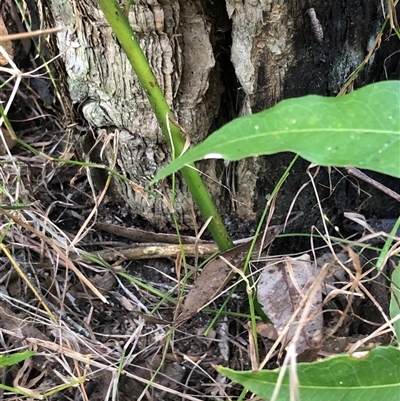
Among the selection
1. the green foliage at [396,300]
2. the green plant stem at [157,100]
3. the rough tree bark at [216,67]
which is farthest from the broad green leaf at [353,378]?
the rough tree bark at [216,67]

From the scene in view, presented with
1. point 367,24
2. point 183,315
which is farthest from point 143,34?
point 183,315

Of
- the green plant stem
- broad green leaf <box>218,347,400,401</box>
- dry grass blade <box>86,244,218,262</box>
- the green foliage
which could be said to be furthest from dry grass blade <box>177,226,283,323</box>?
broad green leaf <box>218,347,400,401</box>

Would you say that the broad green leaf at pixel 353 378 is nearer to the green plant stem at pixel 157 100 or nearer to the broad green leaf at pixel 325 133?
the broad green leaf at pixel 325 133

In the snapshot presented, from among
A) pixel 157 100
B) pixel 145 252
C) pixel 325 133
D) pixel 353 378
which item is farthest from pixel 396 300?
pixel 145 252

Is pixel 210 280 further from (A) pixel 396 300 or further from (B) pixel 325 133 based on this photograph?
(B) pixel 325 133

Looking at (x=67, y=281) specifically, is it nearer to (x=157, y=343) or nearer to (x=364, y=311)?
(x=157, y=343)

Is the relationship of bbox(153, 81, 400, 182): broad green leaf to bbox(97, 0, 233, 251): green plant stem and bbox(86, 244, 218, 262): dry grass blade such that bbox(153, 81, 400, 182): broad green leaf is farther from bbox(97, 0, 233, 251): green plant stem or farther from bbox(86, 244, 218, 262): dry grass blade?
bbox(86, 244, 218, 262): dry grass blade
